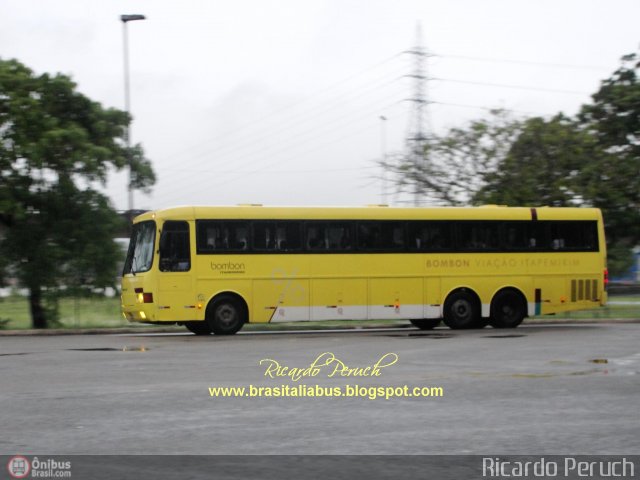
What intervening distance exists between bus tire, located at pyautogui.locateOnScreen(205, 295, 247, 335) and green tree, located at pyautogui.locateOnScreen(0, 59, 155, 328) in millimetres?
4351

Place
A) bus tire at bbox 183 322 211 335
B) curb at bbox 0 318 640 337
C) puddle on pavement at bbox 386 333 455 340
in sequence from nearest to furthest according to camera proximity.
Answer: puddle on pavement at bbox 386 333 455 340
bus tire at bbox 183 322 211 335
curb at bbox 0 318 640 337

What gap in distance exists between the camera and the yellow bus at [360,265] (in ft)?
77.2

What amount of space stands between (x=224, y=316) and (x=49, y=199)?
6526 mm

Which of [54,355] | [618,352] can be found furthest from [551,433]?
[54,355]

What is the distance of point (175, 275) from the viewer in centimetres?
A: 2333

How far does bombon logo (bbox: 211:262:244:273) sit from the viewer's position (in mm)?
23688

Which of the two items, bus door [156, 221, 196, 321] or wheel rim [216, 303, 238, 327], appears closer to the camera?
bus door [156, 221, 196, 321]

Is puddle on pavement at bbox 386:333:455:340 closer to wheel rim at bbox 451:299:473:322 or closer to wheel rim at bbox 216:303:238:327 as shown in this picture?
wheel rim at bbox 451:299:473:322

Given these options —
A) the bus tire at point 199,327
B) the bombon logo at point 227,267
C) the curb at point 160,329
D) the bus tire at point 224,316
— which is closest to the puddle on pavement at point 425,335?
the bus tire at point 224,316

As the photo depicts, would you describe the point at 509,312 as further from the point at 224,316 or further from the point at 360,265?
the point at 224,316
